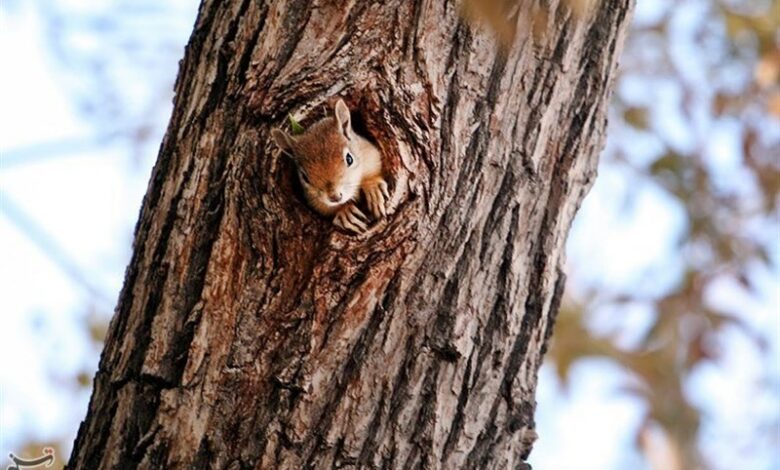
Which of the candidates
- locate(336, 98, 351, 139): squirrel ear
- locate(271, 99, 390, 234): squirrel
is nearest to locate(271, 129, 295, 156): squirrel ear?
locate(271, 99, 390, 234): squirrel

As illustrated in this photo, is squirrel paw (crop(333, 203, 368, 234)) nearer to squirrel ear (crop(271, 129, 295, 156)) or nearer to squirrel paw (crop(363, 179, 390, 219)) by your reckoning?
squirrel paw (crop(363, 179, 390, 219))

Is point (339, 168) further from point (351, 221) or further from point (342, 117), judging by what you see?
point (351, 221)

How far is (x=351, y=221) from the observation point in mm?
2186

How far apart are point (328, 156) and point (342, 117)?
0.77 feet

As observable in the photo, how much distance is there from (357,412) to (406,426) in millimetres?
95

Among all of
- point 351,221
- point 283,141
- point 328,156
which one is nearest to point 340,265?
point 351,221

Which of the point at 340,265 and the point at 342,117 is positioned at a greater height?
the point at 342,117

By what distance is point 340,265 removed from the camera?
7.07 ft

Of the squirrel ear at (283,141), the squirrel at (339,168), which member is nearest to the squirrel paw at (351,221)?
the squirrel at (339,168)

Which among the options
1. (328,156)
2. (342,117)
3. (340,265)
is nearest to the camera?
(340,265)

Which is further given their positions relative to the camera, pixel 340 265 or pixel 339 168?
pixel 339 168

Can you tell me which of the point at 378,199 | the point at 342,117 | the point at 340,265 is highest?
the point at 342,117

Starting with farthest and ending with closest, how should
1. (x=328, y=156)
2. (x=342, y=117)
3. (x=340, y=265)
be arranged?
(x=328, y=156)
(x=342, y=117)
(x=340, y=265)

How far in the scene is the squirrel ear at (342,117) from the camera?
88.4 inches
